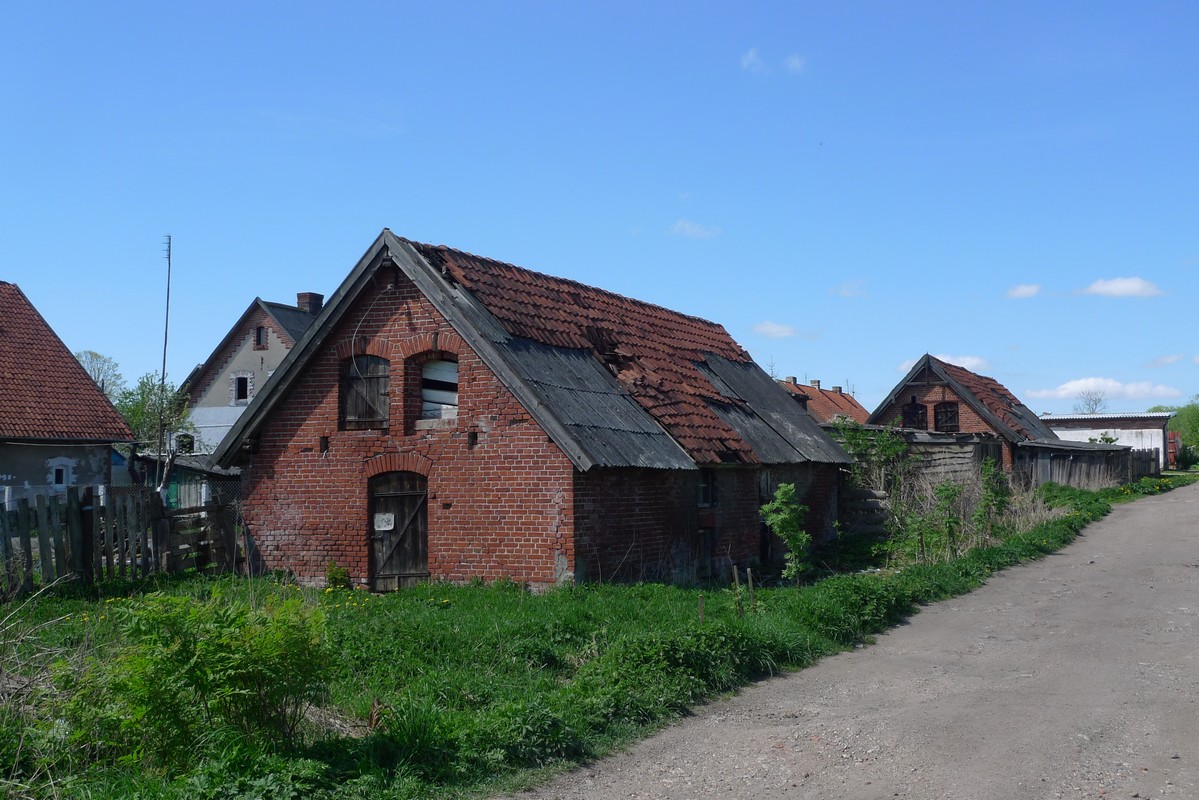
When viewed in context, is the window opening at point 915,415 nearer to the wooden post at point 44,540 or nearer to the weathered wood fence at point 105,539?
A: the weathered wood fence at point 105,539

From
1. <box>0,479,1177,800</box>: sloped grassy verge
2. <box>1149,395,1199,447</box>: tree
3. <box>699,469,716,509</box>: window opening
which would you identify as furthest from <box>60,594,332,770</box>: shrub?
<box>1149,395,1199,447</box>: tree

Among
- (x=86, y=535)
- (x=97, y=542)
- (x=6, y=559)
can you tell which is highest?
(x=86, y=535)

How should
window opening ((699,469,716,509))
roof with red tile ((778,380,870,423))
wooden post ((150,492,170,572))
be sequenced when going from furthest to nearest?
roof with red tile ((778,380,870,423))
window opening ((699,469,716,509))
wooden post ((150,492,170,572))

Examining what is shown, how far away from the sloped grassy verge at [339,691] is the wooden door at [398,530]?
372 centimetres

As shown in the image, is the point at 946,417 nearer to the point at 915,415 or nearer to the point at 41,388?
the point at 915,415

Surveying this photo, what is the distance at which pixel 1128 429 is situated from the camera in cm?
5775

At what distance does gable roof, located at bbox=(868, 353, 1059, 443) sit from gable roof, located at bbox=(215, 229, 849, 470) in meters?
16.7

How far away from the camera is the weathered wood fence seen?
1383 centimetres

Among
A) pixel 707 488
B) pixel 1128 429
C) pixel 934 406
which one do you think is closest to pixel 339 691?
pixel 707 488

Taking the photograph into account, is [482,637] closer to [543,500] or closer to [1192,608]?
[543,500]

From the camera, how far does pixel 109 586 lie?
14281 millimetres

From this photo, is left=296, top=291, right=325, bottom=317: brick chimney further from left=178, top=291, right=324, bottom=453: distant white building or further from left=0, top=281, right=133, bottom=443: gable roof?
left=0, top=281, right=133, bottom=443: gable roof

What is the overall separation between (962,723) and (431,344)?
983 cm

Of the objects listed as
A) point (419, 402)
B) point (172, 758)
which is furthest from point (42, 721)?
point (419, 402)
